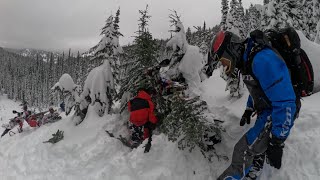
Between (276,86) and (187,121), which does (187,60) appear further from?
(276,86)

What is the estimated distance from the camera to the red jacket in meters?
6.39

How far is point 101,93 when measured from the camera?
8859mm

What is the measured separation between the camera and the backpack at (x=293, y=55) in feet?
13.1

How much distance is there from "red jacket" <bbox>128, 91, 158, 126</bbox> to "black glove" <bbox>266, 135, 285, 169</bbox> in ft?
9.94

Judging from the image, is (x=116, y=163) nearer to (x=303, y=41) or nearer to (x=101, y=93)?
(x=101, y=93)

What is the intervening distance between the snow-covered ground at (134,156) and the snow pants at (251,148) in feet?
1.82

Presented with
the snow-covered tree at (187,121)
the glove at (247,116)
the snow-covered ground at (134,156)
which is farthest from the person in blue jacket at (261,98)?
the snow-covered tree at (187,121)

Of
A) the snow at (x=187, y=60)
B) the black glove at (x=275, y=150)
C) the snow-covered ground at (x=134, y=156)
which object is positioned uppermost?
the snow at (x=187, y=60)

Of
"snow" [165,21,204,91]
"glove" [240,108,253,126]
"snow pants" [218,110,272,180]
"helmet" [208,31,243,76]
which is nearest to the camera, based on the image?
"snow pants" [218,110,272,180]

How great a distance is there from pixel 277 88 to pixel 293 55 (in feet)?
2.45

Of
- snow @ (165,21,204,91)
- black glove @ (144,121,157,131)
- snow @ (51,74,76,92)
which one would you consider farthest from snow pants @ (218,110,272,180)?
snow @ (51,74,76,92)

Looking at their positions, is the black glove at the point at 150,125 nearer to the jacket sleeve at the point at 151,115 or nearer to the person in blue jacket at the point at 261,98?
the jacket sleeve at the point at 151,115

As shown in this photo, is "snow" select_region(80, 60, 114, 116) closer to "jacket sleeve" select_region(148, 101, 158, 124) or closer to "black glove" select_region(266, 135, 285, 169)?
"jacket sleeve" select_region(148, 101, 158, 124)

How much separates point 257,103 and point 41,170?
5.10 metres
